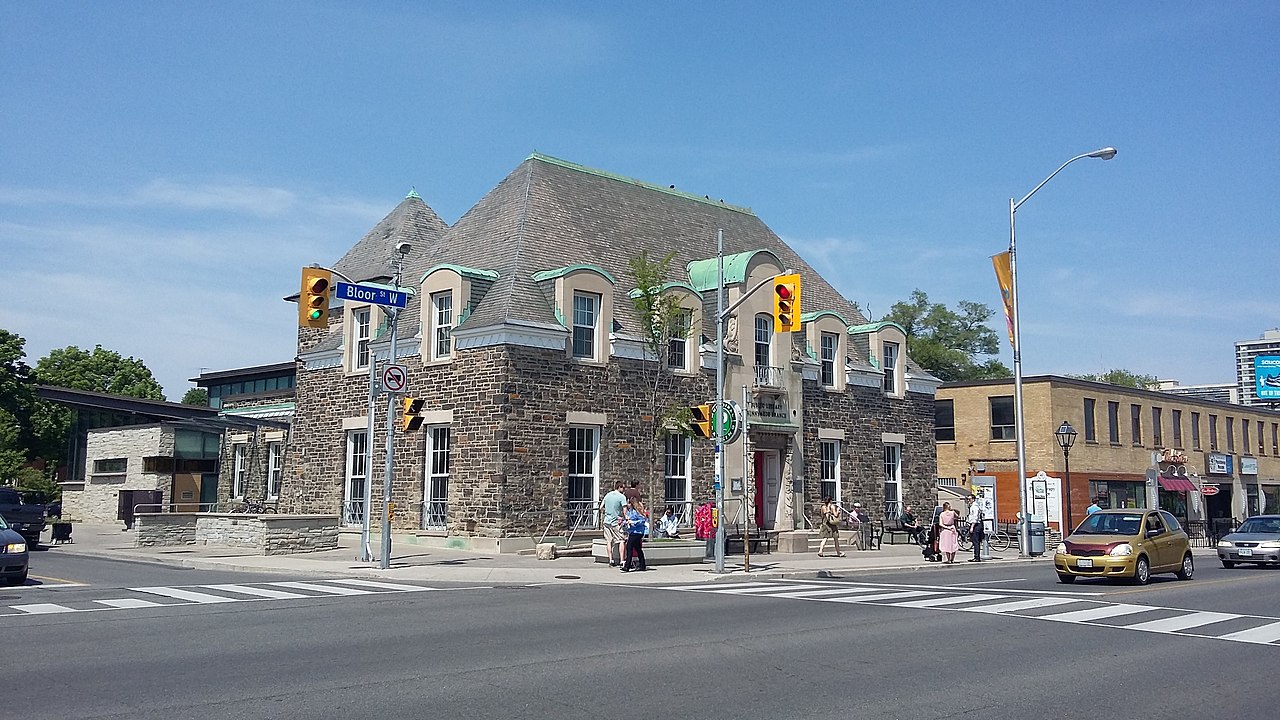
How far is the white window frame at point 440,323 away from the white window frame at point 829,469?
12.8 m

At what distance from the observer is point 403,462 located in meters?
28.7

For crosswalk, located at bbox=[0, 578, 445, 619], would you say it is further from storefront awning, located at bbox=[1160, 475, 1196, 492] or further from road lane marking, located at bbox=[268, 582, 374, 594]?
storefront awning, located at bbox=[1160, 475, 1196, 492]

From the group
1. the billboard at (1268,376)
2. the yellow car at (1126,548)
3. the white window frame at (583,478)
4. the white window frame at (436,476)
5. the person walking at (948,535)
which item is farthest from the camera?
the billboard at (1268,376)

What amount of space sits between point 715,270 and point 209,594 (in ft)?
63.7

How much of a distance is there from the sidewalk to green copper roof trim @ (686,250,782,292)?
8.35 meters

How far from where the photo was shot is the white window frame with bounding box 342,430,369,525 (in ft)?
100

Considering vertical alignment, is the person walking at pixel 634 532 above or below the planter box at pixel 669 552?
above

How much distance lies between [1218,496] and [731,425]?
45.9m

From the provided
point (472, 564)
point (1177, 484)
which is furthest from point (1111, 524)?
point (1177, 484)

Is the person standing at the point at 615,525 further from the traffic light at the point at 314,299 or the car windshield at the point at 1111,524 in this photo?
the car windshield at the point at 1111,524

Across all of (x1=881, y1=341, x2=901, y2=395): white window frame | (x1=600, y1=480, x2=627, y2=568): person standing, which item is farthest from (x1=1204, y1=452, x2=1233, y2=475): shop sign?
(x1=600, y1=480, x2=627, y2=568): person standing

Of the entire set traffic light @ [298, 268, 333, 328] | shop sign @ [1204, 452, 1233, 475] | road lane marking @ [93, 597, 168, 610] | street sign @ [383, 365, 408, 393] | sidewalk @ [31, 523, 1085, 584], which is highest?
traffic light @ [298, 268, 333, 328]

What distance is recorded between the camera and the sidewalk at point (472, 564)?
68.5 ft

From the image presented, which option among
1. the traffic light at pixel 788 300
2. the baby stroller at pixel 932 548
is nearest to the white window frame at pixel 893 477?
the baby stroller at pixel 932 548
